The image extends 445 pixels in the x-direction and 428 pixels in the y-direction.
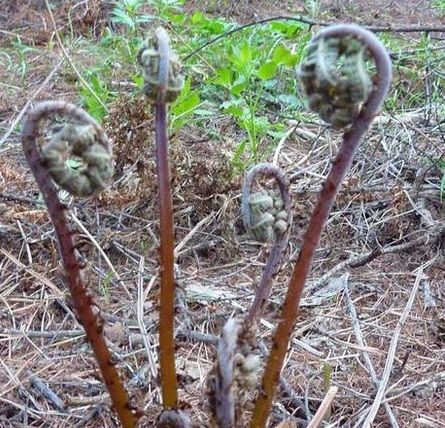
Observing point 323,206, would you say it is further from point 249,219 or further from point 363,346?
point 363,346

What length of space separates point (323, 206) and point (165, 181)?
278mm

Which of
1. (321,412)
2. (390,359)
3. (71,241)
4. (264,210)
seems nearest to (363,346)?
(390,359)

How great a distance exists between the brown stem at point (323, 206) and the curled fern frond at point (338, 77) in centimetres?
1

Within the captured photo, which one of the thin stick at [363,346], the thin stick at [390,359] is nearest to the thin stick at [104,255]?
the thin stick at [363,346]

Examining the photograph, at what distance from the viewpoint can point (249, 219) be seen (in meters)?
1.38

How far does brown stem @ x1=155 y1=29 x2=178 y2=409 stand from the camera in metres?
1.20

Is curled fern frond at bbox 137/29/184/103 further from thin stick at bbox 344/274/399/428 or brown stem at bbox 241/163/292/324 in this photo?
thin stick at bbox 344/274/399/428

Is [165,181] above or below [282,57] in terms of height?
above

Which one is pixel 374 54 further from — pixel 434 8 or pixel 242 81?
pixel 434 8

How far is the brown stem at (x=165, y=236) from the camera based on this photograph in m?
1.20

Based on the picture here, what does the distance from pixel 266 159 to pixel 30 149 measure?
1780mm

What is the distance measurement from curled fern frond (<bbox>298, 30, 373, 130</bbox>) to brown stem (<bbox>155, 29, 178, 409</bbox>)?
247 millimetres

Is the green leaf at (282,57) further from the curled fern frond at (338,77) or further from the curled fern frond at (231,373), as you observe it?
the curled fern frond at (231,373)

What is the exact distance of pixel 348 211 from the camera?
2549mm
